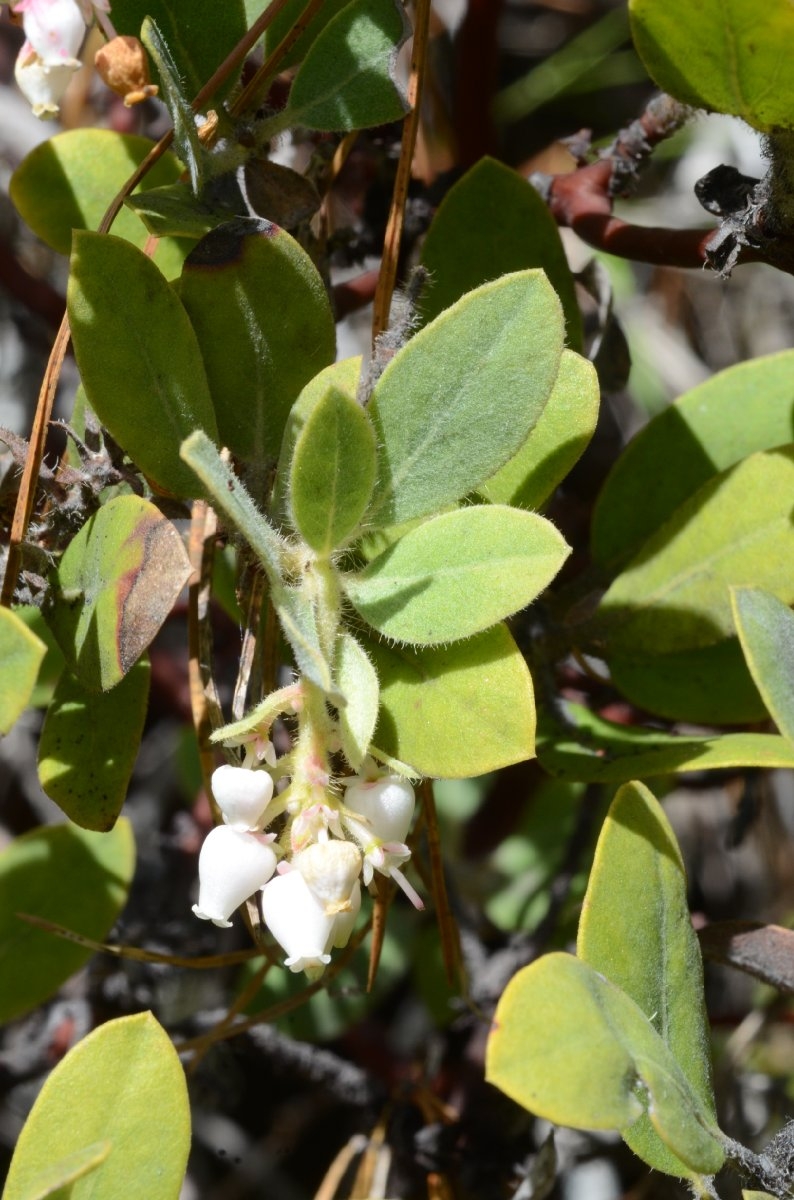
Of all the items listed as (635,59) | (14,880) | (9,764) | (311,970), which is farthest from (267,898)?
(635,59)

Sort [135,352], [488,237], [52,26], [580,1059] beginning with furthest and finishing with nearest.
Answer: [488,237] → [52,26] → [135,352] → [580,1059]

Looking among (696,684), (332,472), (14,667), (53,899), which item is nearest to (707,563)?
(696,684)

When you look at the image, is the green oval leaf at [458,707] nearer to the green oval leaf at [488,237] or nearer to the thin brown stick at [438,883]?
the thin brown stick at [438,883]

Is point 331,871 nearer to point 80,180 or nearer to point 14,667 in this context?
point 14,667

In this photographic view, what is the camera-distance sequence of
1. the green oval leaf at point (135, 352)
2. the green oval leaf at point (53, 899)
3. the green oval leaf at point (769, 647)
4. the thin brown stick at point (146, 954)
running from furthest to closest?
the green oval leaf at point (53, 899) → the thin brown stick at point (146, 954) → the green oval leaf at point (135, 352) → the green oval leaf at point (769, 647)

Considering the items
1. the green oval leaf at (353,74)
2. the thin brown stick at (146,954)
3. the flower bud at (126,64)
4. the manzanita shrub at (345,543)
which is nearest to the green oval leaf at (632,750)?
the manzanita shrub at (345,543)

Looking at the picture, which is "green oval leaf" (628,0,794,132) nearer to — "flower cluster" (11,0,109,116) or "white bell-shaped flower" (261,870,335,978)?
"flower cluster" (11,0,109,116)
